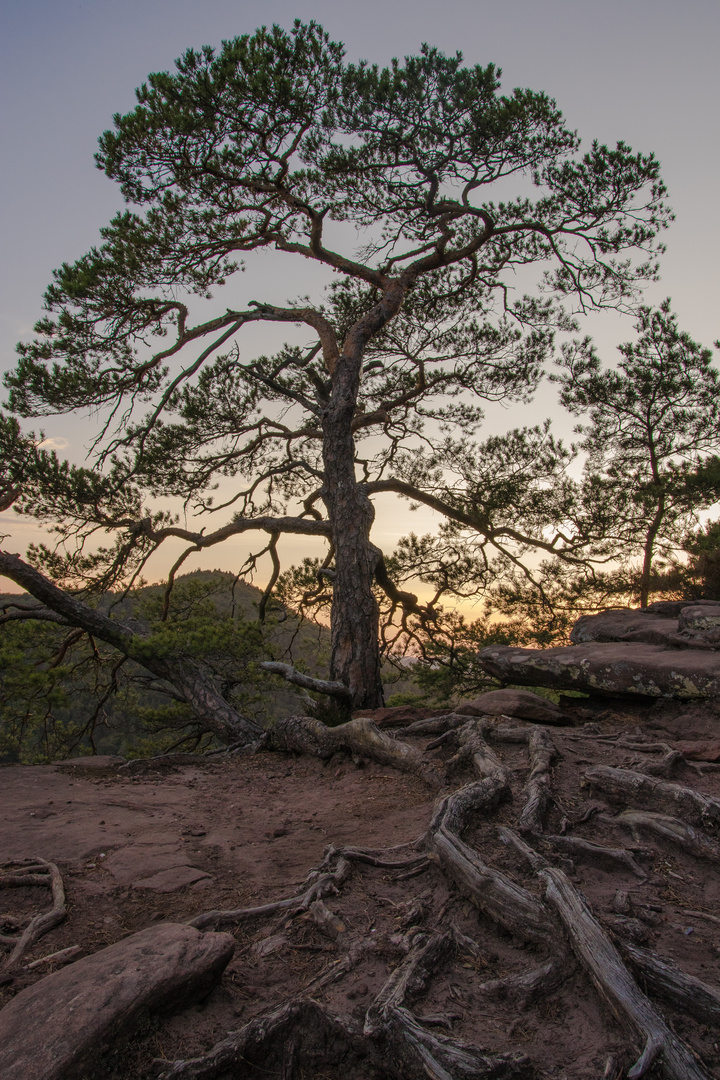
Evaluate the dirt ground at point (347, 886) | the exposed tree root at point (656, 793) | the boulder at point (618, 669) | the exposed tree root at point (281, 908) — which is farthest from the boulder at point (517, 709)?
the exposed tree root at point (281, 908)

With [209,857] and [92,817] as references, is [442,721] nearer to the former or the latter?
[209,857]

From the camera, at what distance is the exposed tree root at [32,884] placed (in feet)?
8.89

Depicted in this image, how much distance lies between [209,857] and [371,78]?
977 cm

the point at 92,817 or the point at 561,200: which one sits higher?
the point at 561,200

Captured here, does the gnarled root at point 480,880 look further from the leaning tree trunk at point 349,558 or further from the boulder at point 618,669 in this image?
the leaning tree trunk at point 349,558

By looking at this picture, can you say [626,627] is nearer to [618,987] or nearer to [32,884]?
[618,987]

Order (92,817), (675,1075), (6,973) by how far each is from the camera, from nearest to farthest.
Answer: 1. (675,1075)
2. (6,973)
3. (92,817)

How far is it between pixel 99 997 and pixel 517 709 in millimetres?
5647

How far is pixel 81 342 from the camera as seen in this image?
8.80 metres

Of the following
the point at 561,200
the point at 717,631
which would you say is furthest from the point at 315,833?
the point at 561,200

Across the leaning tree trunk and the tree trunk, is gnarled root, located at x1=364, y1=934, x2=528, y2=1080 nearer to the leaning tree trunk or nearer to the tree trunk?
the leaning tree trunk

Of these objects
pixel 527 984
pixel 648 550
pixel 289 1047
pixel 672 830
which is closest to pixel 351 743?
pixel 672 830

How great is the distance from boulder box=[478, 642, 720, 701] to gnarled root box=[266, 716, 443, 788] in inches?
96.7

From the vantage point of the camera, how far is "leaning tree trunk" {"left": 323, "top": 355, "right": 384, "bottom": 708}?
849 cm
